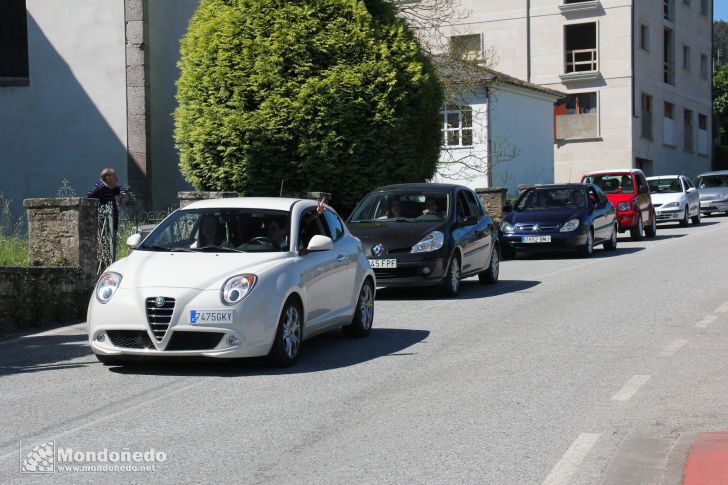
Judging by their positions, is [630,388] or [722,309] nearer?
[630,388]

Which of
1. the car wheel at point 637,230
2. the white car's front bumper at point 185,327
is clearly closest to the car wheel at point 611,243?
the car wheel at point 637,230

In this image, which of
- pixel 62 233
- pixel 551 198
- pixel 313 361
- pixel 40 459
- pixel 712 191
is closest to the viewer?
pixel 40 459

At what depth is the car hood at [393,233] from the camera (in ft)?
49.5

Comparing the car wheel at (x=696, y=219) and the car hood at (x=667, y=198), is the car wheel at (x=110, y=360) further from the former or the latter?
the car wheel at (x=696, y=219)

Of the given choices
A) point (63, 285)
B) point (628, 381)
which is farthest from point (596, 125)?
point (628, 381)

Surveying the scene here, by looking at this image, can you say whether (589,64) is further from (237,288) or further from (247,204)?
(237,288)

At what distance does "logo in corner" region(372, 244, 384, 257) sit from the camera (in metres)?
15.0

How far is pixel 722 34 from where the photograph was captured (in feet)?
461

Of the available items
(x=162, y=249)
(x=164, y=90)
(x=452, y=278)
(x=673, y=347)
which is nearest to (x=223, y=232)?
(x=162, y=249)

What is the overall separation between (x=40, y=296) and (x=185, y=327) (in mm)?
4855

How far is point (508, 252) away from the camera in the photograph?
2300 centimetres

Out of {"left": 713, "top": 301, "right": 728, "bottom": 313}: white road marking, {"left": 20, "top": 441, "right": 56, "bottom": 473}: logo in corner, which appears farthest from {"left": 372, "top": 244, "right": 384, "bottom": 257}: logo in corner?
{"left": 20, "top": 441, "right": 56, "bottom": 473}: logo in corner

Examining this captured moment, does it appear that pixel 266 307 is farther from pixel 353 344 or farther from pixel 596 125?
pixel 596 125

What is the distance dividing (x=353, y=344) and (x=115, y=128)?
14305 mm
